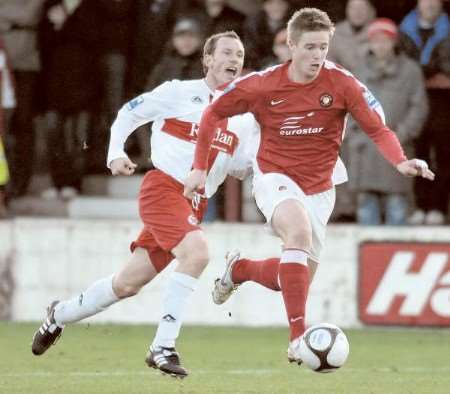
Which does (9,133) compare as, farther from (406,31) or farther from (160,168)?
(160,168)

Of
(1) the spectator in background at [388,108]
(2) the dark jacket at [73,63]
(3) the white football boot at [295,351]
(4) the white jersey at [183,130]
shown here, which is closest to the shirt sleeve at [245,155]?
(4) the white jersey at [183,130]

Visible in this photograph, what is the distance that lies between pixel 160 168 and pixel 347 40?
4.32 meters

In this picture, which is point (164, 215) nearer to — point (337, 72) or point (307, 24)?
point (337, 72)

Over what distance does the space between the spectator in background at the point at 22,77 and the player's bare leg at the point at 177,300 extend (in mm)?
5567

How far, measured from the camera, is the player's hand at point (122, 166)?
29.0 feet

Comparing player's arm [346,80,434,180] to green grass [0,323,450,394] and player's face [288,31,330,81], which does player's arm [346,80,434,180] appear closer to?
player's face [288,31,330,81]

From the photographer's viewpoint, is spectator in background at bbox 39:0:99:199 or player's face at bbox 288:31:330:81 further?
spectator in background at bbox 39:0:99:199

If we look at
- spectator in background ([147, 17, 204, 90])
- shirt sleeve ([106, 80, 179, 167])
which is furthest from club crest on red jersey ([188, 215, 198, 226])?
spectator in background ([147, 17, 204, 90])

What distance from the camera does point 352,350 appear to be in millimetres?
11578

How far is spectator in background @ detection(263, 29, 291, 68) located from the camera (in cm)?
1298

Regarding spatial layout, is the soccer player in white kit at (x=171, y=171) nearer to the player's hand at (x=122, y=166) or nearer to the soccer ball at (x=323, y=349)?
the player's hand at (x=122, y=166)

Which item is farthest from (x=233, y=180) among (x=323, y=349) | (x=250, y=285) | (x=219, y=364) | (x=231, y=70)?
(x=323, y=349)

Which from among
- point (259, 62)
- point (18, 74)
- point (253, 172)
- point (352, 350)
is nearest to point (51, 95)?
point (18, 74)

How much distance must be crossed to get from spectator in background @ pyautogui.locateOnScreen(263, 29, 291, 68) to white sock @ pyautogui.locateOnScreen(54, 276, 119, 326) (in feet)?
13.0
